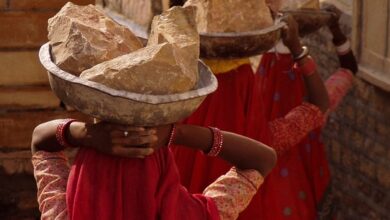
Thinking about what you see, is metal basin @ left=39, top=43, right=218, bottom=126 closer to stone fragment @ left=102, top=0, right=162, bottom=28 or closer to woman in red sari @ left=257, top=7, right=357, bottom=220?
woman in red sari @ left=257, top=7, right=357, bottom=220

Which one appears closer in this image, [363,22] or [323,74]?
[363,22]

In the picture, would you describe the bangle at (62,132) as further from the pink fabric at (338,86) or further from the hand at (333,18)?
the hand at (333,18)

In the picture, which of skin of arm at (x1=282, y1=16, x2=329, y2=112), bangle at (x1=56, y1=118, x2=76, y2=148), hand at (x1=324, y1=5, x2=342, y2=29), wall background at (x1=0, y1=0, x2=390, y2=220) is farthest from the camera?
wall background at (x1=0, y1=0, x2=390, y2=220)

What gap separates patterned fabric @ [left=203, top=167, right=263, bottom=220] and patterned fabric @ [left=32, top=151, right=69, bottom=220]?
1.38 feet

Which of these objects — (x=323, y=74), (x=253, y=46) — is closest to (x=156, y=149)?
(x=253, y=46)

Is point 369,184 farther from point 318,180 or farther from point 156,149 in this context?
point 156,149

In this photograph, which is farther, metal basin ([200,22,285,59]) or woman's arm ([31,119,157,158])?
metal basin ([200,22,285,59])

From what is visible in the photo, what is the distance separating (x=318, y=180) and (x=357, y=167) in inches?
38.9

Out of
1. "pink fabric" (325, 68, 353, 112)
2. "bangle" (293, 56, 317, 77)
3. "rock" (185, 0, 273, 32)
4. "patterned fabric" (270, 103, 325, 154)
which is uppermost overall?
"rock" (185, 0, 273, 32)

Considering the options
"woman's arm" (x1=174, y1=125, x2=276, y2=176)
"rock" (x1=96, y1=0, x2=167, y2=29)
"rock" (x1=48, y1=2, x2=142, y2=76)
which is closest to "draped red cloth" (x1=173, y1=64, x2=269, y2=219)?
"woman's arm" (x1=174, y1=125, x2=276, y2=176)

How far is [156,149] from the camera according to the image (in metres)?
2.59

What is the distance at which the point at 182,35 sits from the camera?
2.63 meters

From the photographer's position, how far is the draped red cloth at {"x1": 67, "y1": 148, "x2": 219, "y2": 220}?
258 cm

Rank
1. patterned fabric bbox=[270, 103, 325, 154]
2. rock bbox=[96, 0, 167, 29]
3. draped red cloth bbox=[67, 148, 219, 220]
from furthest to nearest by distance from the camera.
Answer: rock bbox=[96, 0, 167, 29] → patterned fabric bbox=[270, 103, 325, 154] → draped red cloth bbox=[67, 148, 219, 220]
